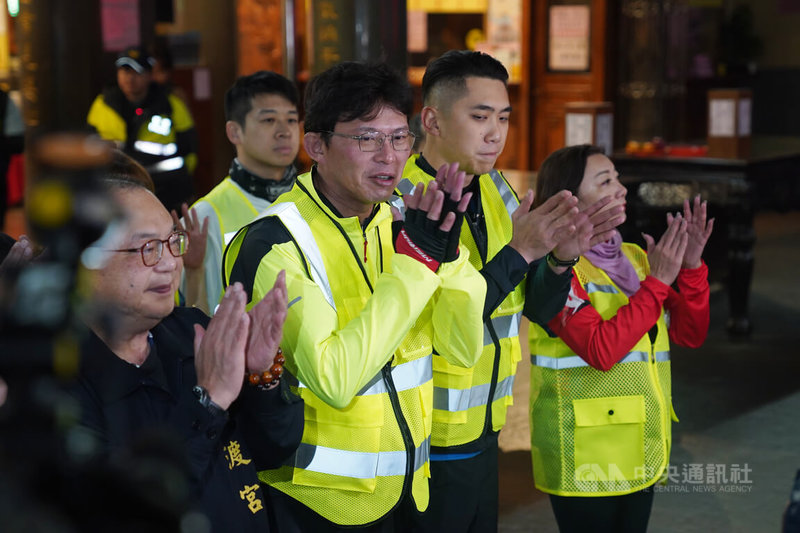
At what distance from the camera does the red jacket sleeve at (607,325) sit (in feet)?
6.95

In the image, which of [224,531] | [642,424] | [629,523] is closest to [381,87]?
[224,531]

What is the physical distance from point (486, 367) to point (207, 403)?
87 centimetres

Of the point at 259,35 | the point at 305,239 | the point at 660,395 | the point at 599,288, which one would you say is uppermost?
the point at 259,35

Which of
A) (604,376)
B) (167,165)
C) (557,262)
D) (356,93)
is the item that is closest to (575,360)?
(604,376)

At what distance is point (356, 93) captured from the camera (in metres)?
1.71

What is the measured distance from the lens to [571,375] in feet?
7.28

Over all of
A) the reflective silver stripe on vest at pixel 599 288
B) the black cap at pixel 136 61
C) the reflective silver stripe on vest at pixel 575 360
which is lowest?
the reflective silver stripe on vest at pixel 575 360

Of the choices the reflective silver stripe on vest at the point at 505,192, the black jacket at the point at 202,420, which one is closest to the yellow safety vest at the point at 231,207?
the reflective silver stripe on vest at the point at 505,192

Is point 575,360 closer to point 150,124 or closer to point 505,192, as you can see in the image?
point 505,192

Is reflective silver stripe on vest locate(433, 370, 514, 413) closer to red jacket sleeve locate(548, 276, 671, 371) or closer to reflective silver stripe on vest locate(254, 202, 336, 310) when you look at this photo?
red jacket sleeve locate(548, 276, 671, 371)

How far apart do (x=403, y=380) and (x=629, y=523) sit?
791 millimetres

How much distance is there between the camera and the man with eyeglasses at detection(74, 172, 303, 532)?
1285mm

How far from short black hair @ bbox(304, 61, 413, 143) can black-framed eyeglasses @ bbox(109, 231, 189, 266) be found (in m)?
0.43

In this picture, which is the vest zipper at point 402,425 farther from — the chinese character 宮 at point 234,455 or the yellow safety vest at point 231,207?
the yellow safety vest at point 231,207
